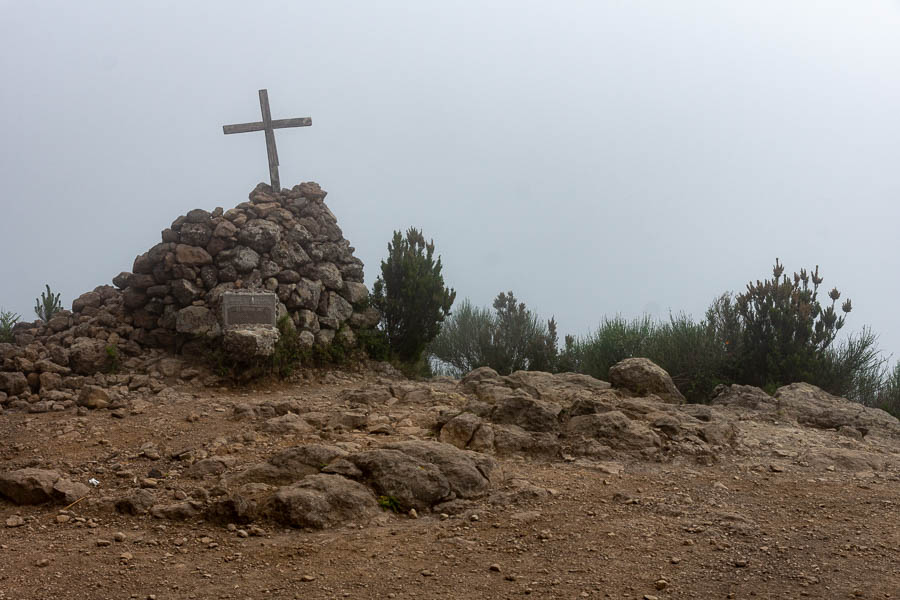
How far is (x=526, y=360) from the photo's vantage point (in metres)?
14.5

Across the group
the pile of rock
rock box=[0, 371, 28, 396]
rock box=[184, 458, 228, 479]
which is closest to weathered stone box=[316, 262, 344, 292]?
the pile of rock

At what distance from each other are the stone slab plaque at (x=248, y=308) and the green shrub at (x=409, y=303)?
261 centimetres

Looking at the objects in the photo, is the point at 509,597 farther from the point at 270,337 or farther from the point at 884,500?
the point at 270,337

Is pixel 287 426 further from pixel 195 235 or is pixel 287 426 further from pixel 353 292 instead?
pixel 353 292

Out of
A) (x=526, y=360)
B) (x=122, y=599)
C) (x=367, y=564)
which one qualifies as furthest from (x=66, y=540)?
(x=526, y=360)

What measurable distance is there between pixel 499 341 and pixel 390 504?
30.6 ft

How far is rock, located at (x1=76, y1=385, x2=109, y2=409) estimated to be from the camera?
860 cm

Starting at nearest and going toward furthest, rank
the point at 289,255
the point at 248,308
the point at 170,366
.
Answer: the point at 170,366 < the point at 248,308 < the point at 289,255

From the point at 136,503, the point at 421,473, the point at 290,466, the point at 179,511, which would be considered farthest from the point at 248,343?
the point at 421,473

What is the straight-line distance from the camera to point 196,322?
416 inches

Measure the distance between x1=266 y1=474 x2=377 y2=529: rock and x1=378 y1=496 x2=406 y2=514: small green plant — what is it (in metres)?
0.07

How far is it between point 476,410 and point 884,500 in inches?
151

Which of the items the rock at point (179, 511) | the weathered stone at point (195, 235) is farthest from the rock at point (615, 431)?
the weathered stone at point (195, 235)

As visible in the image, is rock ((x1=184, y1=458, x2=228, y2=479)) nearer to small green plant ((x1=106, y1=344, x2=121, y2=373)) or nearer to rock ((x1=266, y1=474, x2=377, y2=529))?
rock ((x1=266, y1=474, x2=377, y2=529))
